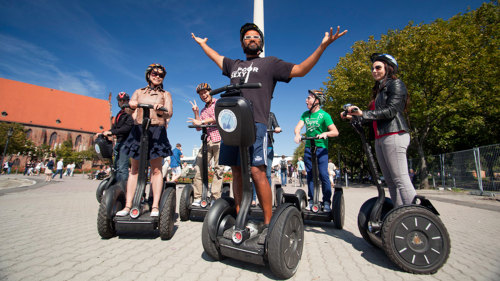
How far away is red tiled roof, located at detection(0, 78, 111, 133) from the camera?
58184 mm

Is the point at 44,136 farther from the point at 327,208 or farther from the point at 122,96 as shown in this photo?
the point at 327,208

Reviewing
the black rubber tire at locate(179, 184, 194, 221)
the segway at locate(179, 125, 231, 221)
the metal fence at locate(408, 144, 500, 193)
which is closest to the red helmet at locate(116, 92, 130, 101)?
the segway at locate(179, 125, 231, 221)

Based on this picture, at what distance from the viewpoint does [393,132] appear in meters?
2.48

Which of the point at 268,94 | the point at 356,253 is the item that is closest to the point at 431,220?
the point at 356,253

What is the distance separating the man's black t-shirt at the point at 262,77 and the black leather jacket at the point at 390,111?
955 mm

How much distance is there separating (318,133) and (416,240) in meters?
2.47

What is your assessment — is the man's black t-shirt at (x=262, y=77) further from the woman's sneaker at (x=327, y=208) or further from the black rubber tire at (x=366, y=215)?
the woman's sneaker at (x=327, y=208)

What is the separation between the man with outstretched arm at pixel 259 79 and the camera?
2248mm

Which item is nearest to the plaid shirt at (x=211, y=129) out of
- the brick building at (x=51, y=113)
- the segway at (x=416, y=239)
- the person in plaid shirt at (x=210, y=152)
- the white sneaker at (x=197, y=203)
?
the person in plaid shirt at (x=210, y=152)

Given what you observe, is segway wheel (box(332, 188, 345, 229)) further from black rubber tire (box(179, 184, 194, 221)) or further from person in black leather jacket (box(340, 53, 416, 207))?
black rubber tire (box(179, 184, 194, 221))

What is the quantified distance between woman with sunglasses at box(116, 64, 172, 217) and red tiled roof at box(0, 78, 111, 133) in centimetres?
7552

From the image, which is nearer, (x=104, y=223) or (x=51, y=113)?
(x=104, y=223)

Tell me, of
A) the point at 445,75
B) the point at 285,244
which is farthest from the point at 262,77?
the point at 445,75

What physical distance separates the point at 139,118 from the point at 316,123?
2.91 metres
